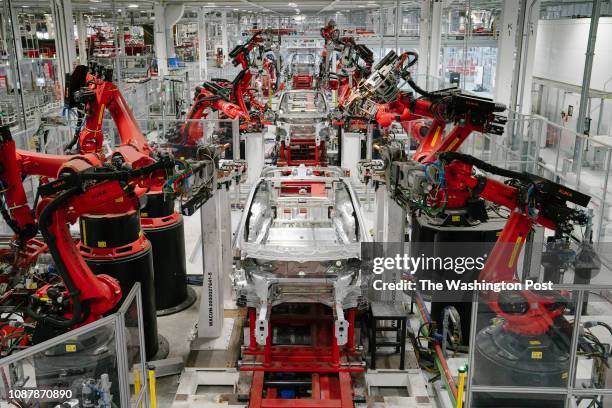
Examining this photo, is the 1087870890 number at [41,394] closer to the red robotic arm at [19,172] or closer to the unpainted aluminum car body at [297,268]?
the red robotic arm at [19,172]

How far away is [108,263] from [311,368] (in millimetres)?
2298

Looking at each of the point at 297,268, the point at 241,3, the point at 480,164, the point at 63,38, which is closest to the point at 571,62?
the point at 241,3

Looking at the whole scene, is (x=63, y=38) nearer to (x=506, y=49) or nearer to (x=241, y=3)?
(x=506, y=49)

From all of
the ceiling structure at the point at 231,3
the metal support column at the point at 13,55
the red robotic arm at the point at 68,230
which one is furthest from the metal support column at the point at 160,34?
the red robotic arm at the point at 68,230

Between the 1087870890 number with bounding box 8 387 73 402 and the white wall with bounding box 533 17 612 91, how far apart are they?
44.8 feet

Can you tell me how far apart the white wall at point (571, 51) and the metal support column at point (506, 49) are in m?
4.06

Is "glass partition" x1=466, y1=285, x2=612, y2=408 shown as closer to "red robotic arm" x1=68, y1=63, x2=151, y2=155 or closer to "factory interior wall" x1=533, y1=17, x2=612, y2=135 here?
"red robotic arm" x1=68, y1=63, x2=151, y2=155

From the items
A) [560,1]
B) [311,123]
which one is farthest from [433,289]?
[560,1]

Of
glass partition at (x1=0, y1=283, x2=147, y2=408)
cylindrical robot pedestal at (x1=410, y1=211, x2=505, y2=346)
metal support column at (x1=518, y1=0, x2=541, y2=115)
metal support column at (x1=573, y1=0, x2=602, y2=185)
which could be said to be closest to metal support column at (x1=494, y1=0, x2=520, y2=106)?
metal support column at (x1=518, y1=0, x2=541, y2=115)

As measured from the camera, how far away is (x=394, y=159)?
586 cm

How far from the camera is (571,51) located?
16.4 m

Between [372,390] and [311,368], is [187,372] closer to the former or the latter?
[311,368]

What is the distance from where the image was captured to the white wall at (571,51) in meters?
14.1

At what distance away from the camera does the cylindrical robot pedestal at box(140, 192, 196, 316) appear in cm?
724
